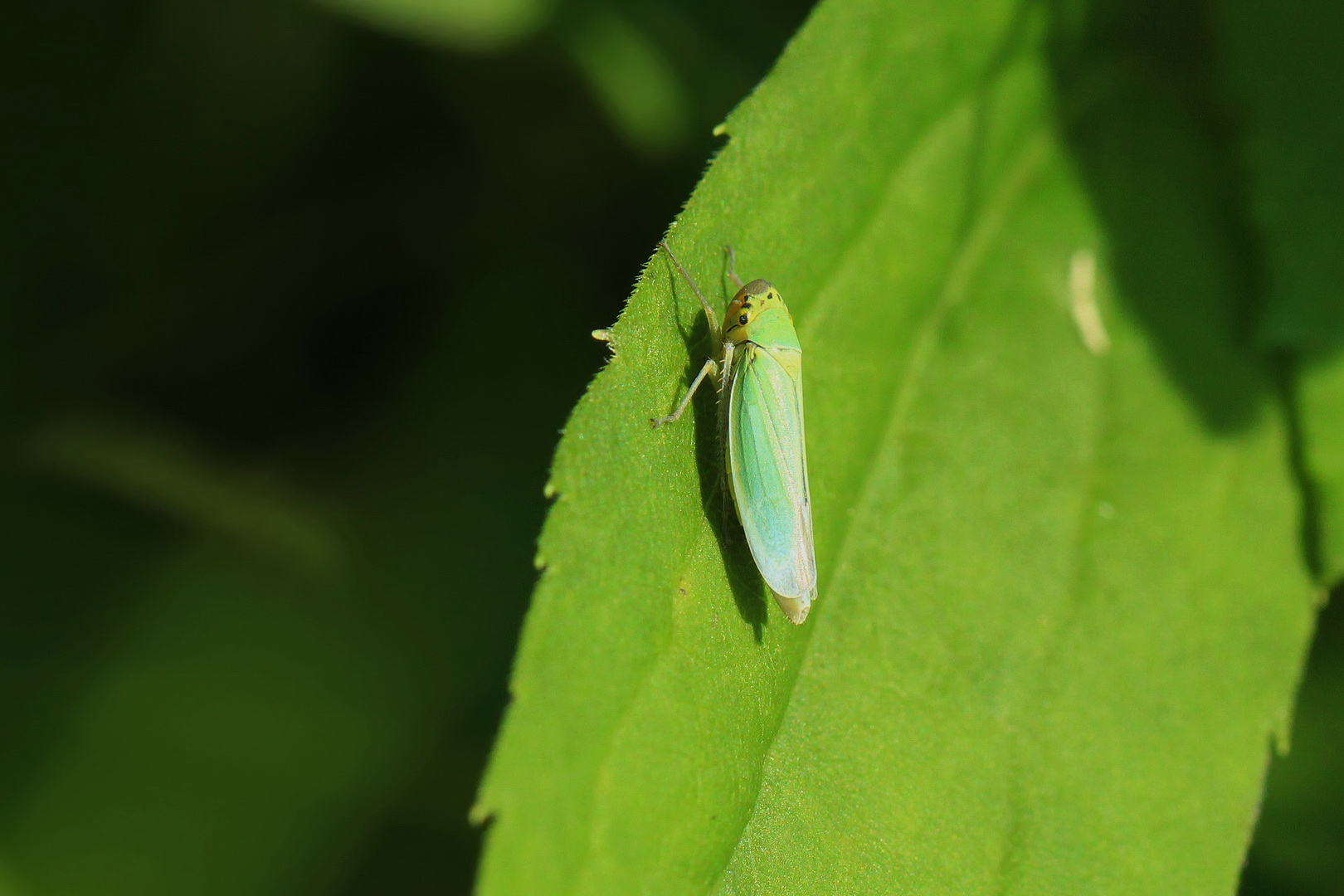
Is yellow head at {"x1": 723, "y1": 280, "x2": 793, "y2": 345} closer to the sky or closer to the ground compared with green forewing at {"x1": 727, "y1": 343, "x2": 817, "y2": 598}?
closer to the sky

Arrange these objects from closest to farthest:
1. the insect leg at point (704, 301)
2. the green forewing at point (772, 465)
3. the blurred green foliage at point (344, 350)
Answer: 1. the insect leg at point (704, 301)
2. the green forewing at point (772, 465)
3. the blurred green foliage at point (344, 350)

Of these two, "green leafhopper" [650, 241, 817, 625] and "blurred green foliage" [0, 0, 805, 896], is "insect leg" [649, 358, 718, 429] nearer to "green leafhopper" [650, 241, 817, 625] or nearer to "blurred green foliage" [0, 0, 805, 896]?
"green leafhopper" [650, 241, 817, 625]

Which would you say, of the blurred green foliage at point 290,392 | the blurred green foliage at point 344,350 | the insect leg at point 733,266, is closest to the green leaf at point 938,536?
the insect leg at point 733,266

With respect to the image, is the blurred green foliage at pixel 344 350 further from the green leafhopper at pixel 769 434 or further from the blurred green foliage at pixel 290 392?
the green leafhopper at pixel 769 434

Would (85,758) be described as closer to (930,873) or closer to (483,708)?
(483,708)

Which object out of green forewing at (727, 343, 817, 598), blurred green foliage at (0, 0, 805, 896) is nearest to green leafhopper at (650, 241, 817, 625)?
green forewing at (727, 343, 817, 598)

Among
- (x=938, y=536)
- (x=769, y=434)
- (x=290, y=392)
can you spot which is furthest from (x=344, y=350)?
(x=938, y=536)

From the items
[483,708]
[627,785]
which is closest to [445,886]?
[483,708]

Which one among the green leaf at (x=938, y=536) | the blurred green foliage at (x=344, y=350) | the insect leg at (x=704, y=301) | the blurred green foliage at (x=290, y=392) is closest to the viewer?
the green leaf at (x=938, y=536)

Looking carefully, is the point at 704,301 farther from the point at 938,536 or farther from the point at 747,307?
the point at 938,536
